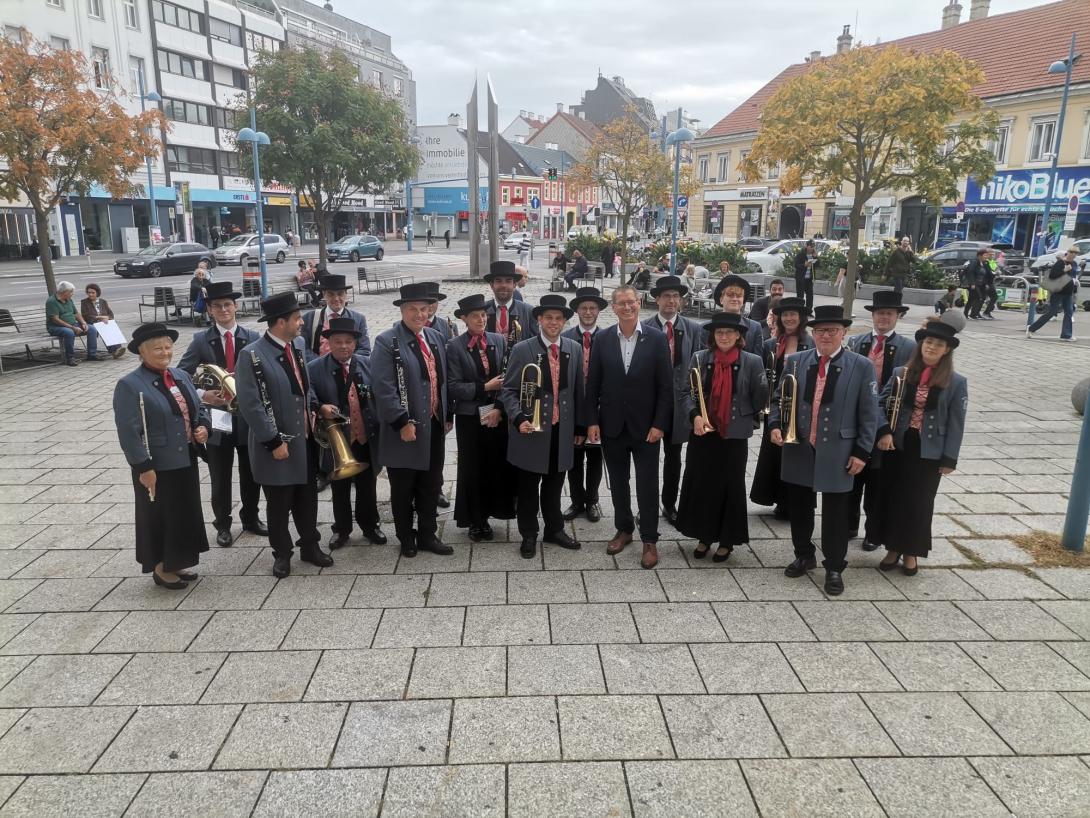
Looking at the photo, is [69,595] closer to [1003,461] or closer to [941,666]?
[941,666]

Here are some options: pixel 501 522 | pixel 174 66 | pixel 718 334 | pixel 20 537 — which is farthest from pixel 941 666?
pixel 174 66

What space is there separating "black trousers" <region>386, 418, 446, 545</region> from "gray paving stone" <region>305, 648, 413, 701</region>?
1374mm

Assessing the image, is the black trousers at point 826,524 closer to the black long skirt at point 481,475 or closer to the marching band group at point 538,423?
the marching band group at point 538,423

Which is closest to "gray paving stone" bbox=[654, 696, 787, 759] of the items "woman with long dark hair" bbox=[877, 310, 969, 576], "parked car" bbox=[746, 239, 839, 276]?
"woman with long dark hair" bbox=[877, 310, 969, 576]

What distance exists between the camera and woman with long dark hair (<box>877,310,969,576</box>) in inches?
193

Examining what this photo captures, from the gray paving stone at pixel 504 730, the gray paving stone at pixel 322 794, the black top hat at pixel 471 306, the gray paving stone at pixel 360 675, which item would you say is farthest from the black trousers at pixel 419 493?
the gray paving stone at pixel 322 794

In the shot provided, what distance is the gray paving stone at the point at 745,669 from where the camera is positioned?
154 inches

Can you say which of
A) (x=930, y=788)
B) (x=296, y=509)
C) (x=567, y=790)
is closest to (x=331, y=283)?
(x=296, y=509)

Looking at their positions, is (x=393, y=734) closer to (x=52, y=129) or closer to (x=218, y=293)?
(x=218, y=293)

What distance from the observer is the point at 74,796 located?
124 inches

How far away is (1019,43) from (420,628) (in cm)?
4211

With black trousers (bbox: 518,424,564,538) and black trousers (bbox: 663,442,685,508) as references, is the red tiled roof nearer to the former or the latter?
black trousers (bbox: 663,442,685,508)

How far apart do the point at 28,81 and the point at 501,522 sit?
13263 millimetres

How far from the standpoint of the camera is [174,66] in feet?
146
